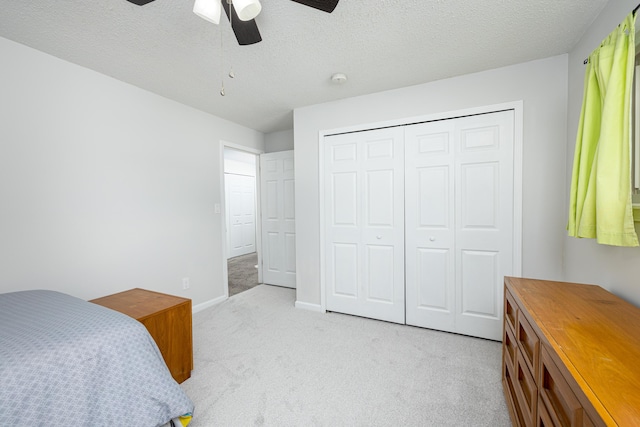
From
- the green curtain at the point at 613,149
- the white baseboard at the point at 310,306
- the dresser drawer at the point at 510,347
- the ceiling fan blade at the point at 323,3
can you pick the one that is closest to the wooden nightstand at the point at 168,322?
the white baseboard at the point at 310,306

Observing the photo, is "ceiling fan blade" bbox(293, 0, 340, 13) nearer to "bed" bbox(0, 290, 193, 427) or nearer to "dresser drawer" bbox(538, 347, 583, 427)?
"dresser drawer" bbox(538, 347, 583, 427)

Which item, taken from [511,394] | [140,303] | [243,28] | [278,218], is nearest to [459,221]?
[511,394]

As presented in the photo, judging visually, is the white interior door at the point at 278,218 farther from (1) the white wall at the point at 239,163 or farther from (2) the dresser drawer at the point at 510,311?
(2) the dresser drawer at the point at 510,311

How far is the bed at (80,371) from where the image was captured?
0.96 m

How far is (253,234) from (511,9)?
6505 mm

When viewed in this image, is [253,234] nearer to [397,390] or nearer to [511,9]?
[397,390]

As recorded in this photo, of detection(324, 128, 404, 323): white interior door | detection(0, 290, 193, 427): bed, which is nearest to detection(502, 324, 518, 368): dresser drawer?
detection(324, 128, 404, 323): white interior door

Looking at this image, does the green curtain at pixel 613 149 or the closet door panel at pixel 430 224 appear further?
the closet door panel at pixel 430 224

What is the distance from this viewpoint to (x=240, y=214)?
661 centimetres

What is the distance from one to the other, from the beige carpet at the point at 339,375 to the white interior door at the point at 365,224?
247 millimetres

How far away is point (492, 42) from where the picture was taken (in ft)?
6.12

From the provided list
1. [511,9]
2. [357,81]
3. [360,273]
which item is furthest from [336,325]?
[511,9]

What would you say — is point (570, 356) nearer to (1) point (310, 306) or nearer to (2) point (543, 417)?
(2) point (543, 417)

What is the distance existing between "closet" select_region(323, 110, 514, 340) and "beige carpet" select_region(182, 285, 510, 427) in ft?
0.80
